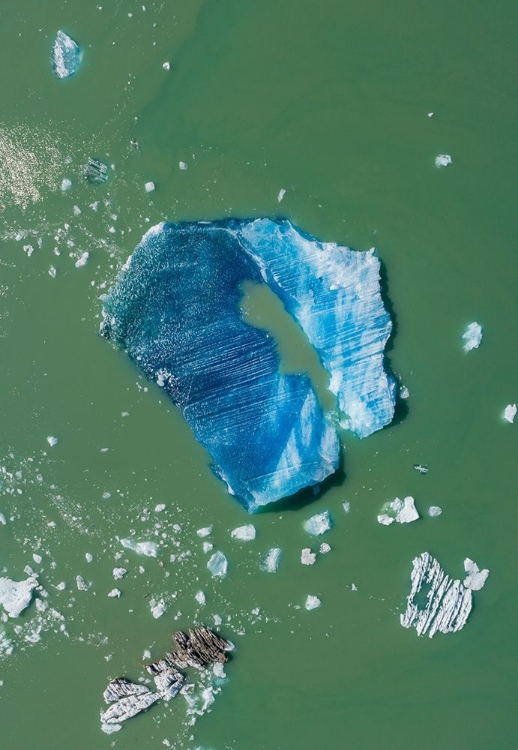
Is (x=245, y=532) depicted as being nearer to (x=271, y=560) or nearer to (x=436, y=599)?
(x=271, y=560)

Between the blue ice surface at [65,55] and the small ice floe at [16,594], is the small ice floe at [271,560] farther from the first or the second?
the blue ice surface at [65,55]

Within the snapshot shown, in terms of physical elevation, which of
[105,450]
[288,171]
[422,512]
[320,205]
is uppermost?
[288,171]

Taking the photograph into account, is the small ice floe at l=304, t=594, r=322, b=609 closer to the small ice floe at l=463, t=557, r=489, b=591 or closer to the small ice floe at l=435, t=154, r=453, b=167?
the small ice floe at l=463, t=557, r=489, b=591

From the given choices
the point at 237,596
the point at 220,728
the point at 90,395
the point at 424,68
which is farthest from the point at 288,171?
the point at 220,728

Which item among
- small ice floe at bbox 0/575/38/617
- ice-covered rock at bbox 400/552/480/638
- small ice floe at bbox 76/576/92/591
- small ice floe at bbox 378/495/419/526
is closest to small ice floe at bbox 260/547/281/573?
small ice floe at bbox 378/495/419/526

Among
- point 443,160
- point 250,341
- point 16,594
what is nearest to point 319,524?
point 250,341

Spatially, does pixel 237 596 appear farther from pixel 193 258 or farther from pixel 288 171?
pixel 288 171
